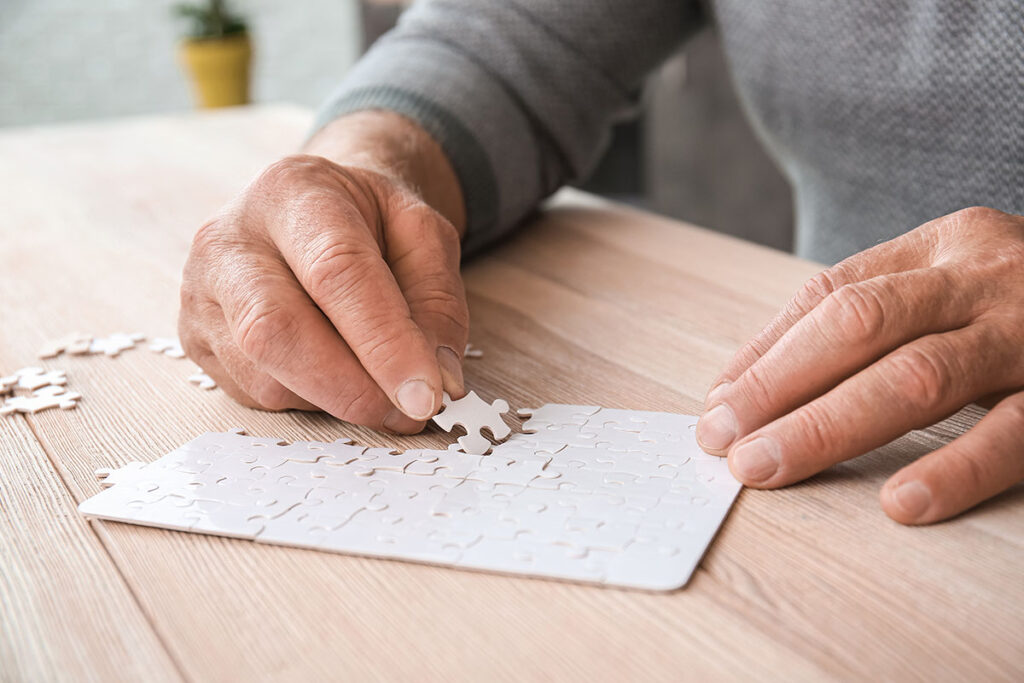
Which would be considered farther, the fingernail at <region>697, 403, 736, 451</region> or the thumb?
the thumb

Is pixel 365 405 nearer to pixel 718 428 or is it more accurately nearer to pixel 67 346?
pixel 718 428

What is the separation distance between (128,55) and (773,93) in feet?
15.4

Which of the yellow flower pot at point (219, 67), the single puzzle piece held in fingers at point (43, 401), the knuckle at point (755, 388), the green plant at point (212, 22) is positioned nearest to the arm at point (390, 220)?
the single puzzle piece held in fingers at point (43, 401)

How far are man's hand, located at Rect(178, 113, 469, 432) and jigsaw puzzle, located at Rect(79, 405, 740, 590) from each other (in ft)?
0.20

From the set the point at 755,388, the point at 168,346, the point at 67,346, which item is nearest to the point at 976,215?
the point at 755,388

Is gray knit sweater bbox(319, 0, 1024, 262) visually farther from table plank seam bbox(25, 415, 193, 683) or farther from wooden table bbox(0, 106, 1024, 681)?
table plank seam bbox(25, 415, 193, 683)

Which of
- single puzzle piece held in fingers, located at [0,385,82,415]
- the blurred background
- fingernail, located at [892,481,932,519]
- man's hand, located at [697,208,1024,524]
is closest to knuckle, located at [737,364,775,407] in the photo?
man's hand, located at [697,208,1024,524]

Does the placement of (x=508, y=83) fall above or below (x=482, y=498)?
above

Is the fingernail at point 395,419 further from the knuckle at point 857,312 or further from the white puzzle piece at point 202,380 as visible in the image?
the knuckle at point 857,312

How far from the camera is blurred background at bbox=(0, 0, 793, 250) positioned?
3.82m

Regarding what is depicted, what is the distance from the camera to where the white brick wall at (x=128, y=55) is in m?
4.80

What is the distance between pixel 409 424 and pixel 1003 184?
2.71ft

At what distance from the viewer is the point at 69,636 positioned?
0.56 meters

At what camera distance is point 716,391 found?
2.48 feet
